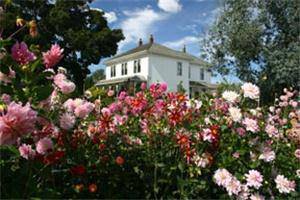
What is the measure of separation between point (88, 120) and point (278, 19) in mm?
21215

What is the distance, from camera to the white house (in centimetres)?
4425

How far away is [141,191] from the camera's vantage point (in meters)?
2.91

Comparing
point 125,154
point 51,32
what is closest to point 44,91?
point 125,154

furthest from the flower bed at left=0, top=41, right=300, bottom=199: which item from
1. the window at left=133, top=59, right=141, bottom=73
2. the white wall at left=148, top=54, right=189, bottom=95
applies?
the window at left=133, top=59, right=141, bottom=73

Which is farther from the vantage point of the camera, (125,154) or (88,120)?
(88,120)

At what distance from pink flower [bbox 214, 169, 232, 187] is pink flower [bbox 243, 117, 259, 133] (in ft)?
1.31

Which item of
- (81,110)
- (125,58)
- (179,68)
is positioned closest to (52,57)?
(81,110)

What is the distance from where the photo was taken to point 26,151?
6.95ft

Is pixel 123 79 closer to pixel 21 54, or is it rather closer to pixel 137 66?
pixel 137 66

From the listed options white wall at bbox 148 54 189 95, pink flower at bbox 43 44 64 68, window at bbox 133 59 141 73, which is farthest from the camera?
window at bbox 133 59 141 73

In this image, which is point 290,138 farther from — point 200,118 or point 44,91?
point 44,91

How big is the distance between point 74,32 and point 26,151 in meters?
35.1

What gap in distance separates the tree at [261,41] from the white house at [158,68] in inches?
719

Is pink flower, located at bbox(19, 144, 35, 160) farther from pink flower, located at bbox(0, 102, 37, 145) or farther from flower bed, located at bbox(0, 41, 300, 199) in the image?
pink flower, located at bbox(0, 102, 37, 145)
